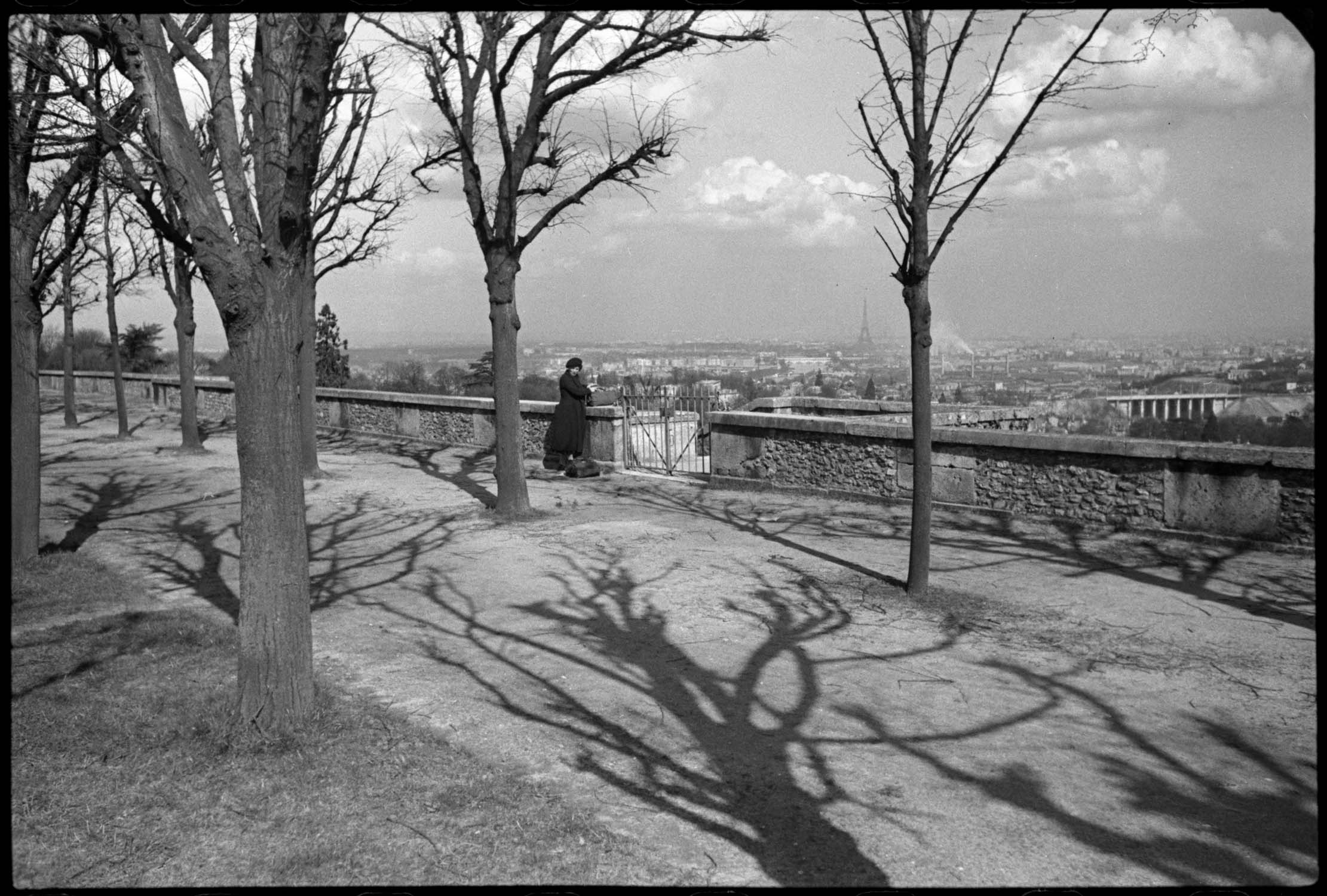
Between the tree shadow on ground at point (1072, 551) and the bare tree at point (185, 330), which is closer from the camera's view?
the tree shadow on ground at point (1072, 551)

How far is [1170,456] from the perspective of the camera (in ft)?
35.7

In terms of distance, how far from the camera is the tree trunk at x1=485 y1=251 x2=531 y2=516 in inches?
519

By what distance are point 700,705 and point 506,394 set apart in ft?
24.9

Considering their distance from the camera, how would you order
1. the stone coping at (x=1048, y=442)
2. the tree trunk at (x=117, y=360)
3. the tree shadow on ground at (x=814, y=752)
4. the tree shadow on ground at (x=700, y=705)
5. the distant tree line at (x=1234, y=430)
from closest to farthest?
the tree shadow on ground at (x=814, y=752) < the tree shadow on ground at (x=700, y=705) < the stone coping at (x=1048, y=442) < the distant tree line at (x=1234, y=430) < the tree trunk at (x=117, y=360)

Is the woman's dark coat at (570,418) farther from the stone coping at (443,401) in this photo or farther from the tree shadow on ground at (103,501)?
the tree shadow on ground at (103,501)

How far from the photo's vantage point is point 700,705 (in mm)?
6309

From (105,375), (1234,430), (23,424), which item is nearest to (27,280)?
(23,424)

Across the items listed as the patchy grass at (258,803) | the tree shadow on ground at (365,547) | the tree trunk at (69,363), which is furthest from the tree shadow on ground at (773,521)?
the tree trunk at (69,363)

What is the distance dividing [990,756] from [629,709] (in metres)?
2.02

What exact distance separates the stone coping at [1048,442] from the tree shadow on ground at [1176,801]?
203 inches

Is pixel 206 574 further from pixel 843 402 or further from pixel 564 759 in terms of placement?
pixel 843 402

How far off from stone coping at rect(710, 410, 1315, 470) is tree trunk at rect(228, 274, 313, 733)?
8760mm

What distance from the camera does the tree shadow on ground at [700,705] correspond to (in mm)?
4637

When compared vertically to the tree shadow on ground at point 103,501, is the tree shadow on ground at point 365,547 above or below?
below
